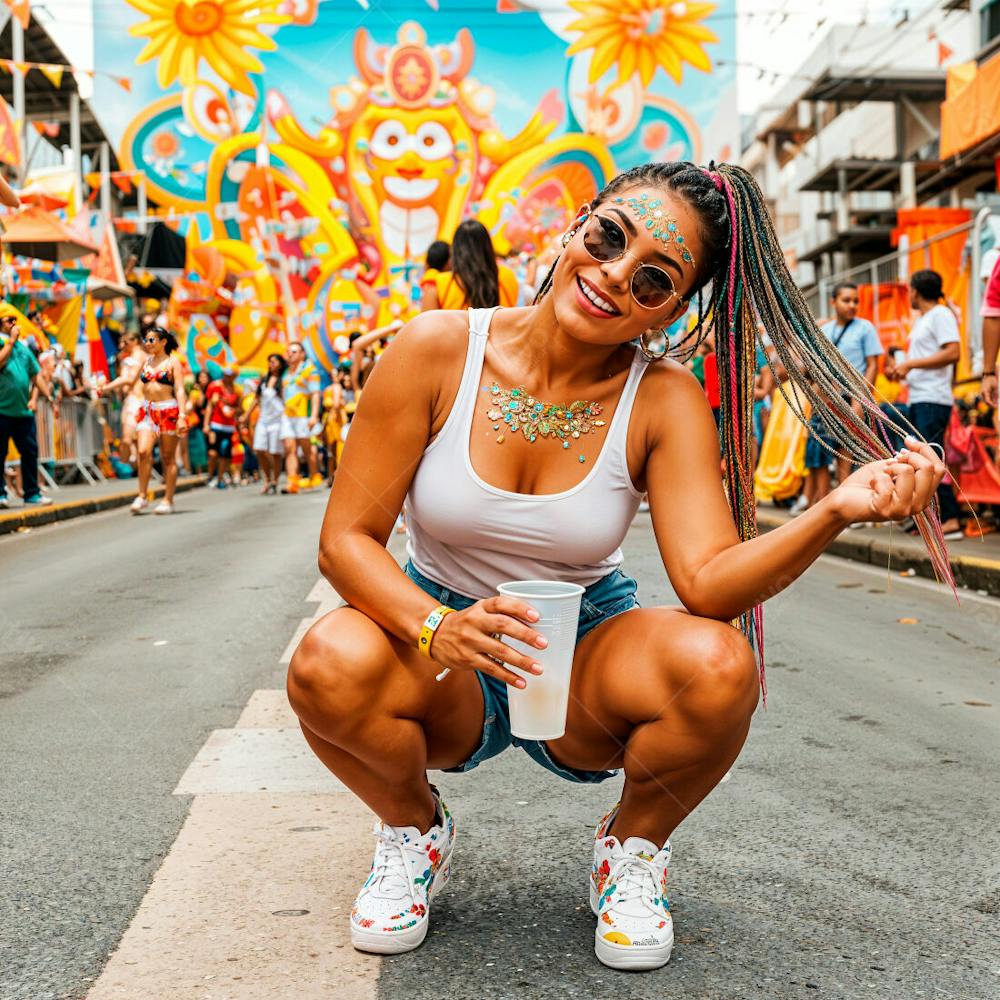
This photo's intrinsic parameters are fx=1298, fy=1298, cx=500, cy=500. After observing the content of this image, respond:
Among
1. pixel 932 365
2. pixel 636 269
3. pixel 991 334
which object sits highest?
pixel 636 269

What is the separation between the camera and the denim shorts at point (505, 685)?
8.07 feet

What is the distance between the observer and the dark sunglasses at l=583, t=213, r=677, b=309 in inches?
93.3

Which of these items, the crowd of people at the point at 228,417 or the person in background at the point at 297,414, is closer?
the crowd of people at the point at 228,417

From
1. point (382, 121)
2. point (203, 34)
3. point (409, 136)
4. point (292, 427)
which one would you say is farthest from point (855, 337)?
point (203, 34)

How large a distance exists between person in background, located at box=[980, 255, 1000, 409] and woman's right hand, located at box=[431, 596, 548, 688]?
587 cm

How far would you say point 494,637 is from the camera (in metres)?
2.06

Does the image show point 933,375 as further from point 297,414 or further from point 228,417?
point 228,417

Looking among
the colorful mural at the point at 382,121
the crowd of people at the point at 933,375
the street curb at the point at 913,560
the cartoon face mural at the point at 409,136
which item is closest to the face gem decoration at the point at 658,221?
the street curb at the point at 913,560

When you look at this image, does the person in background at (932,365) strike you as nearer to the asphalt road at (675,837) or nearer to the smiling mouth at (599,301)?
the asphalt road at (675,837)

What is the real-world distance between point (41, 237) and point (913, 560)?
11537 millimetres

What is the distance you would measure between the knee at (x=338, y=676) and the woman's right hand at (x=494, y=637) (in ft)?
0.58

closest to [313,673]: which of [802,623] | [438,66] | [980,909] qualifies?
[980,909]

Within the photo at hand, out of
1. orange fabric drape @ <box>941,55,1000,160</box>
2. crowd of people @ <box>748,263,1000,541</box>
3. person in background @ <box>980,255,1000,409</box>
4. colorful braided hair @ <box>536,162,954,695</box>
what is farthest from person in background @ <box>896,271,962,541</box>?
colorful braided hair @ <box>536,162,954,695</box>

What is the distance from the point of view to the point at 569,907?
95.9 inches
